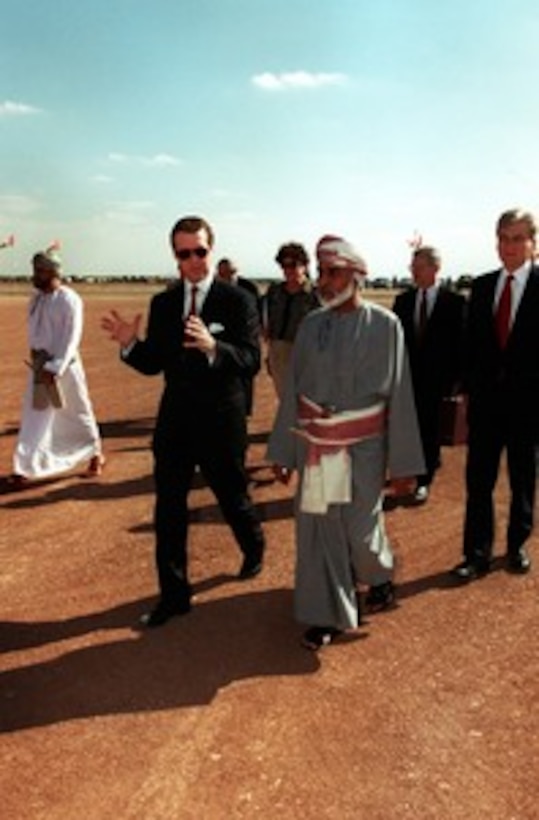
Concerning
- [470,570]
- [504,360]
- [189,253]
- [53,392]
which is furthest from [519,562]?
[53,392]

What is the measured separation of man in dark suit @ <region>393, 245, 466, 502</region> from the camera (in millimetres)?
7680

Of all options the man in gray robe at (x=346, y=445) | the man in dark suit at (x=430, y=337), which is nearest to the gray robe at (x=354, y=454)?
the man in gray robe at (x=346, y=445)

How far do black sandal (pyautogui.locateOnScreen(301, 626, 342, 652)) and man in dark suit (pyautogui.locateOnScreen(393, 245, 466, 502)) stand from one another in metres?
2.75

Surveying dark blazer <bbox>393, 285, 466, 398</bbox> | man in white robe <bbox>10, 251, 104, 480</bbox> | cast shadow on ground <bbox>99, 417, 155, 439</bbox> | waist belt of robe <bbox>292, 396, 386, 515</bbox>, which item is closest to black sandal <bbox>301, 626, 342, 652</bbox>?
waist belt of robe <bbox>292, 396, 386, 515</bbox>

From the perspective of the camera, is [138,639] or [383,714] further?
[138,639]

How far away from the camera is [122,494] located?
832 cm

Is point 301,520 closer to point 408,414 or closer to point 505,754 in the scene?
point 408,414

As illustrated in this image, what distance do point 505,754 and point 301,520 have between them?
1.68 m

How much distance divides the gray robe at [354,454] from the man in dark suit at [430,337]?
253 centimetres

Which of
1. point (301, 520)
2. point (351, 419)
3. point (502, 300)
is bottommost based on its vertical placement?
point (301, 520)

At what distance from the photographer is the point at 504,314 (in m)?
6.12

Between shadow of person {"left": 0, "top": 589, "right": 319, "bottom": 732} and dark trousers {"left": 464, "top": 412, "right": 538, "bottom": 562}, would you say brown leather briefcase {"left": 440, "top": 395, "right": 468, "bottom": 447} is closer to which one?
dark trousers {"left": 464, "top": 412, "right": 538, "bottom": 562}

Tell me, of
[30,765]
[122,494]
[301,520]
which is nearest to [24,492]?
[122,494]

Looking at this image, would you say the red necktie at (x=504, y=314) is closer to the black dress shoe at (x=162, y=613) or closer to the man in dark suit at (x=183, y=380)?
the man in dark suit at (x=183, y=380)
